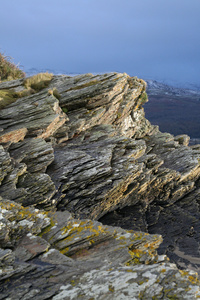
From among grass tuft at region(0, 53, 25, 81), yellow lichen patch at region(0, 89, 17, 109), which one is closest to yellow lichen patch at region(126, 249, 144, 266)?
yellow lichen patch at region(0, 89, 17, 109)

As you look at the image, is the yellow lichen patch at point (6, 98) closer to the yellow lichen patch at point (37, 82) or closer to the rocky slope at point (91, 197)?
the rocky slope at point (91, 197)

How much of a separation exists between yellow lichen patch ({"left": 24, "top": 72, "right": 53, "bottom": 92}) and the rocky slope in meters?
0.19

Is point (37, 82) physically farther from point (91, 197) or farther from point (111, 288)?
point (111, 288)

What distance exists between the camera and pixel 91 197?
21141mm

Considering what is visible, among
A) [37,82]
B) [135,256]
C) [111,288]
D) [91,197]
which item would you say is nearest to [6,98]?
[37,82]

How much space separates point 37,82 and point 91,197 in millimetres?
21087

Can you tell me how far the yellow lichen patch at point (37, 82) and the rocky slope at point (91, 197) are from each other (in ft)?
0.63

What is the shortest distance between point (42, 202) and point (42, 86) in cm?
2212

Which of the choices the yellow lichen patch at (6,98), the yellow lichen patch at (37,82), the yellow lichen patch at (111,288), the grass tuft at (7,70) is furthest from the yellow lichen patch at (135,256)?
the grass tuft at (7,70)

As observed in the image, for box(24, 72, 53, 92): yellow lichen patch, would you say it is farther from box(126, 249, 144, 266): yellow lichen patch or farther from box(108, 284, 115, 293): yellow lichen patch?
box(108, 284, 115, 293): yellow lichen patch

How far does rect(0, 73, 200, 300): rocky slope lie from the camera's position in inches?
314

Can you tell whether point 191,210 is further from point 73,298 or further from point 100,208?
point 73,298

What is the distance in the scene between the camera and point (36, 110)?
25.5 metres

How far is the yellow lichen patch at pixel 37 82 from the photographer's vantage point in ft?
108
